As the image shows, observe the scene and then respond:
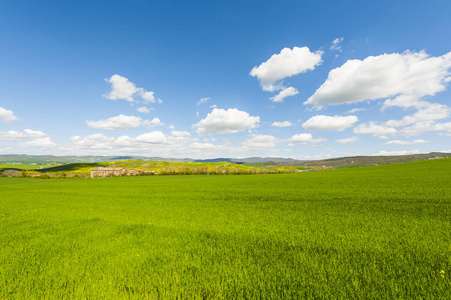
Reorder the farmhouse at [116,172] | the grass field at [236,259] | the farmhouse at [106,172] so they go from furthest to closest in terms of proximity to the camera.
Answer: the farmhouse at [116,172]
the farmhouse at [106,172]
the grass field at [236,259]

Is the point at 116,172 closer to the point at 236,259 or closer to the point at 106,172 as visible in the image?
the point at 106,172

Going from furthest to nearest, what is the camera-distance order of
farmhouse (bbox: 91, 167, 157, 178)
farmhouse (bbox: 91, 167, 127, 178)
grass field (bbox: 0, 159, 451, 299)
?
farmhouse (bbox: 91, 167, 157, 178) < farmhouse (bbox: 91, 167, 127, 178) < grass field (bbox: 0, 159, 451, 299)

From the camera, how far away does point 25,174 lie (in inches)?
3081

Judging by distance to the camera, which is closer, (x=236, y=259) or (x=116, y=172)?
(x=236, y=259)

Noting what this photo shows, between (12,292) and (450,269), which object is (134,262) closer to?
(12,292)

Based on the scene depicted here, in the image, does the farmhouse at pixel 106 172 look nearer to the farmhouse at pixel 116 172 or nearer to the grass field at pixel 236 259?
the farmhouse at pixel 116 172

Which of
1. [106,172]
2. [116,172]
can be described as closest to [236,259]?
[106,172]

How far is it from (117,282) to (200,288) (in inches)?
76.9

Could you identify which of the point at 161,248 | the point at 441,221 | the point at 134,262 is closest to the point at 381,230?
the point at 441,221

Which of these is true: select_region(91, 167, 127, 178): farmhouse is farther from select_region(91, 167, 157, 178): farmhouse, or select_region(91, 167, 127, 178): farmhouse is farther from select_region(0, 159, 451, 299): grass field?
select_region(0, 159, 451, 299): grass field

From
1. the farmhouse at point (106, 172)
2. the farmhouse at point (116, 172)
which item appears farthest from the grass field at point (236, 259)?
the farmhouse at point (106, 172)

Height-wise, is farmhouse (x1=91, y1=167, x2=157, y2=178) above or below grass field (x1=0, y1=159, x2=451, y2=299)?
below

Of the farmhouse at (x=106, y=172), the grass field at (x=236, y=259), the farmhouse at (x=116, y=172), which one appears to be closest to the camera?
the grass field at (x=236, y=259)

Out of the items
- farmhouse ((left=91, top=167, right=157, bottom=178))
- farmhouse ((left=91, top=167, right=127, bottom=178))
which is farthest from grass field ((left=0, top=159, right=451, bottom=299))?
farmhouse ((left=91, top=167, right=127, bottom=178))
